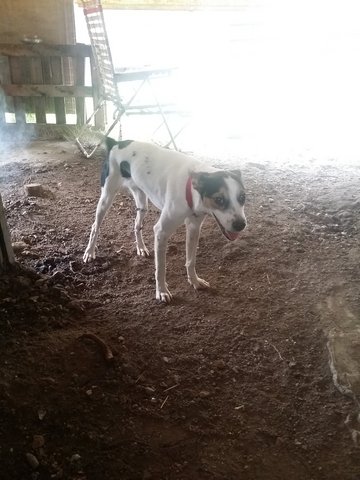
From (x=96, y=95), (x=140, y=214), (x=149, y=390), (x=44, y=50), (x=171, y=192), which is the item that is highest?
(x=44, y=50)

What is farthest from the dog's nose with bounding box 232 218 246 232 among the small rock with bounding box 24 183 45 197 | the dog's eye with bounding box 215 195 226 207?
the small rock with bounding box 24 183 45 197

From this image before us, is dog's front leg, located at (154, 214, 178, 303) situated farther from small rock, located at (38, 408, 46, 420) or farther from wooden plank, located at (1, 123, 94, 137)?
wooden plank, located at (1, 123, 94, 137)

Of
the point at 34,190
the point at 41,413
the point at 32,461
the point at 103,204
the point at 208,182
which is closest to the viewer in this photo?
→ the point at 32,461

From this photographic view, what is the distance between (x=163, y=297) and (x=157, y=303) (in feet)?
0.23

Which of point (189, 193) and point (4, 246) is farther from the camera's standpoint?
point (4, 246)

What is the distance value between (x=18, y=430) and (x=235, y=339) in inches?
60.4

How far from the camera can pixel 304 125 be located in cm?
862

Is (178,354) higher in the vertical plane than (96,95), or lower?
lower

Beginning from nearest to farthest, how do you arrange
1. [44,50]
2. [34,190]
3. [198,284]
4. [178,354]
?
[178,354] < [198,284] < [34,190] < [44,50]

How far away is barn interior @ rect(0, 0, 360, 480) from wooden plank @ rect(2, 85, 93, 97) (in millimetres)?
19

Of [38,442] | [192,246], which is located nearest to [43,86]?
[192,246]

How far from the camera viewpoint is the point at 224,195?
8.55 ft

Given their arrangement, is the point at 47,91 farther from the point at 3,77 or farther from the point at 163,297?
the point at 163,297

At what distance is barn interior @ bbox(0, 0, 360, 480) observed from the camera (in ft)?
6.76
